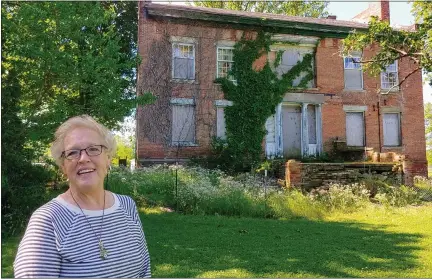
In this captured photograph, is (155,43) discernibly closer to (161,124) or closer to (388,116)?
(161,124)

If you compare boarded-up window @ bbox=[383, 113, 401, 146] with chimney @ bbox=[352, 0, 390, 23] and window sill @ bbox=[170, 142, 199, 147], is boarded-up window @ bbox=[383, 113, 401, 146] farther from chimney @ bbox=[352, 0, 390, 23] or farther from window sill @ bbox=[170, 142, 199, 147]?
window sill @ bbox=[170, 142, 199, 147]

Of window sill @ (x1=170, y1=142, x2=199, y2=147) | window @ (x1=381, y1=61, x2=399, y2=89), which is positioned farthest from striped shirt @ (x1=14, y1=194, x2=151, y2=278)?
window @ (x1=381, y1=61, x2=399, y2=89)

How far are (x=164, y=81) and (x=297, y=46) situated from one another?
15.1ft

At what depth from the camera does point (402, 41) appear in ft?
23.8

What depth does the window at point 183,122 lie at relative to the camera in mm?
11648

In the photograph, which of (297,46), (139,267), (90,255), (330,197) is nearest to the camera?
(90,255)

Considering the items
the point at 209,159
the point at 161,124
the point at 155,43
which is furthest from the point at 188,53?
the point at 209,159

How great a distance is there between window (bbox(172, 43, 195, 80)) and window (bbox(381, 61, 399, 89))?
5.71 metres

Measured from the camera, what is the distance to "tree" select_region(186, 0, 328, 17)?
1024 centimetres

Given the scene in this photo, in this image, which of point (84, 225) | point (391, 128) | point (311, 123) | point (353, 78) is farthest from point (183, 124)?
point (84, 225)

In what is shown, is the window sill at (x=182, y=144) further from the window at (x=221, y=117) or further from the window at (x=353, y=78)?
the window at (x=353, y=78)

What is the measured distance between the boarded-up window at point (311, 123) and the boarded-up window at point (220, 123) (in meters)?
2.75

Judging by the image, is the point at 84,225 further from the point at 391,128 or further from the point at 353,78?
the point at 353,78

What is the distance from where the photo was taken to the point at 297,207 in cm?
726
